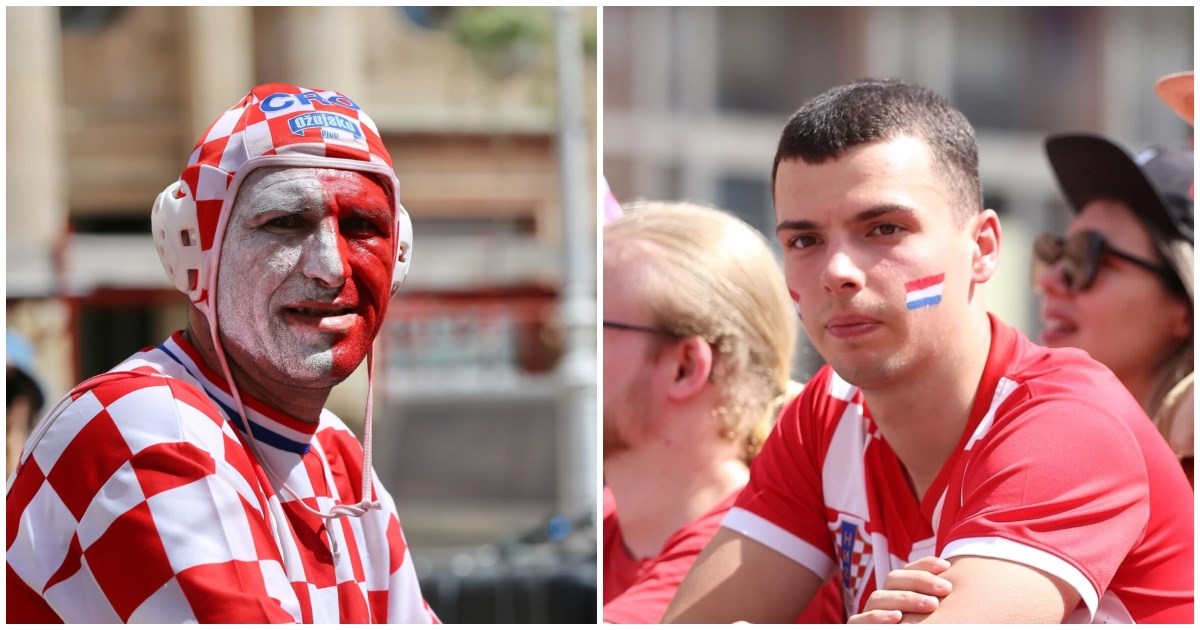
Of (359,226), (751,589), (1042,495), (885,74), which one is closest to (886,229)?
(1042,495)

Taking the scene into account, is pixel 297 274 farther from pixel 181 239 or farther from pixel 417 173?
pixel 417 173

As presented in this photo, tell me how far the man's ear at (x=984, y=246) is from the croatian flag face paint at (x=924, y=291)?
0.31ft

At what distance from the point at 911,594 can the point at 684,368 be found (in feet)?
3.91

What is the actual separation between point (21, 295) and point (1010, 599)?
9941mm

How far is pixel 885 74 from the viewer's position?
12.3 m

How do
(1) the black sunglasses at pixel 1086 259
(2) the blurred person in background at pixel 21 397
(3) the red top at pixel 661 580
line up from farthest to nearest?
(2) the blurred person in background at pixel 21 397 < (1) the black sunglasses at pixel 1086 259 < (3) the red top at pixel 661 580

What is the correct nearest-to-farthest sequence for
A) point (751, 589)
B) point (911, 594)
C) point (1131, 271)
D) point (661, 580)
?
point (911, 594) → point (751, 589) → point (661, 580) → point (1131, 271)

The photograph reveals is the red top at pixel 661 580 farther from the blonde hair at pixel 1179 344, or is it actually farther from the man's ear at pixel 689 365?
the blonde hair at pixel 1179 344

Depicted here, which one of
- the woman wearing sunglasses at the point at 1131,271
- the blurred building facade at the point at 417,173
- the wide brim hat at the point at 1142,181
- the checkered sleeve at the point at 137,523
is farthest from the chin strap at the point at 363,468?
the blurred building facade at the point at 417,173

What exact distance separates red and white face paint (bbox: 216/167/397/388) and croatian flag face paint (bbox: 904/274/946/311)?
2.88 feet

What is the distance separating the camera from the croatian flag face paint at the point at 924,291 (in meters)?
2.32

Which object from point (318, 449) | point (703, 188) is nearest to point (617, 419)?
point (318, 449)

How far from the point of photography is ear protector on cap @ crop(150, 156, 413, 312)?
2.22m

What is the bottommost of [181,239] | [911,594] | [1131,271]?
[911,594]
